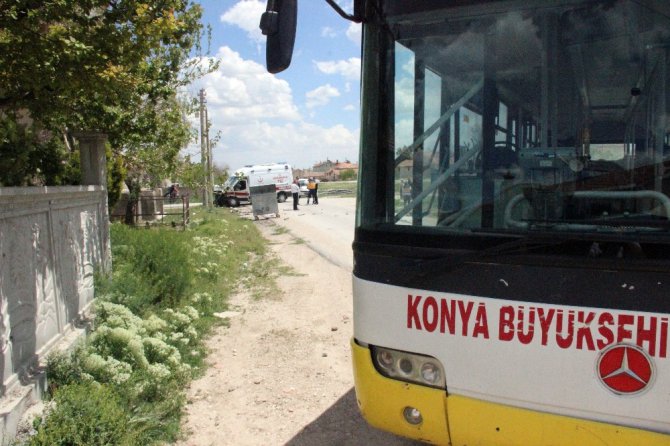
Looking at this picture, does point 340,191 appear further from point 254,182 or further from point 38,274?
point 38,274

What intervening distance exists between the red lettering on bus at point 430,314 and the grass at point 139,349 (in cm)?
220

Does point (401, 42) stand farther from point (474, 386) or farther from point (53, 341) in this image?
point (53, 341)

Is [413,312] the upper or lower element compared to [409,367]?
upper

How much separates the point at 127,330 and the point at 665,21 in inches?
182

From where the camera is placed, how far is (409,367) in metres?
2.50

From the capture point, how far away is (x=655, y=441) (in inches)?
79.5

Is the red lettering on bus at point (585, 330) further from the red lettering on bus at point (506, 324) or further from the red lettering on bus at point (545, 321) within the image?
the red lettering on bus at point (506, 324)

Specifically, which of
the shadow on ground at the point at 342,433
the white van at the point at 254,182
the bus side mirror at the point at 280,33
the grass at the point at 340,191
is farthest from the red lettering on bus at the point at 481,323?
the white van at the point at 254,182

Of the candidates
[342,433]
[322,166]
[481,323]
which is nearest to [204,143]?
[342,433]

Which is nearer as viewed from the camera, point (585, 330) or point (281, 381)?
point (585, 330)

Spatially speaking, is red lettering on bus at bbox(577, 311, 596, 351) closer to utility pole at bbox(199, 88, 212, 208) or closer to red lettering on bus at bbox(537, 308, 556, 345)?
red lettering on bus at bbox(537, 308, 556, 345)

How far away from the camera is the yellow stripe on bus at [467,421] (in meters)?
2.10

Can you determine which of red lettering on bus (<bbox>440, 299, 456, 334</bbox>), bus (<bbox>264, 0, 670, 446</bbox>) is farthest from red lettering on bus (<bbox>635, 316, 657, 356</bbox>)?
red lettering on bus (<bbox>440, 299, 456, 334</bbox>)

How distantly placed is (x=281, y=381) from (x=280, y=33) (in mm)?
3363
